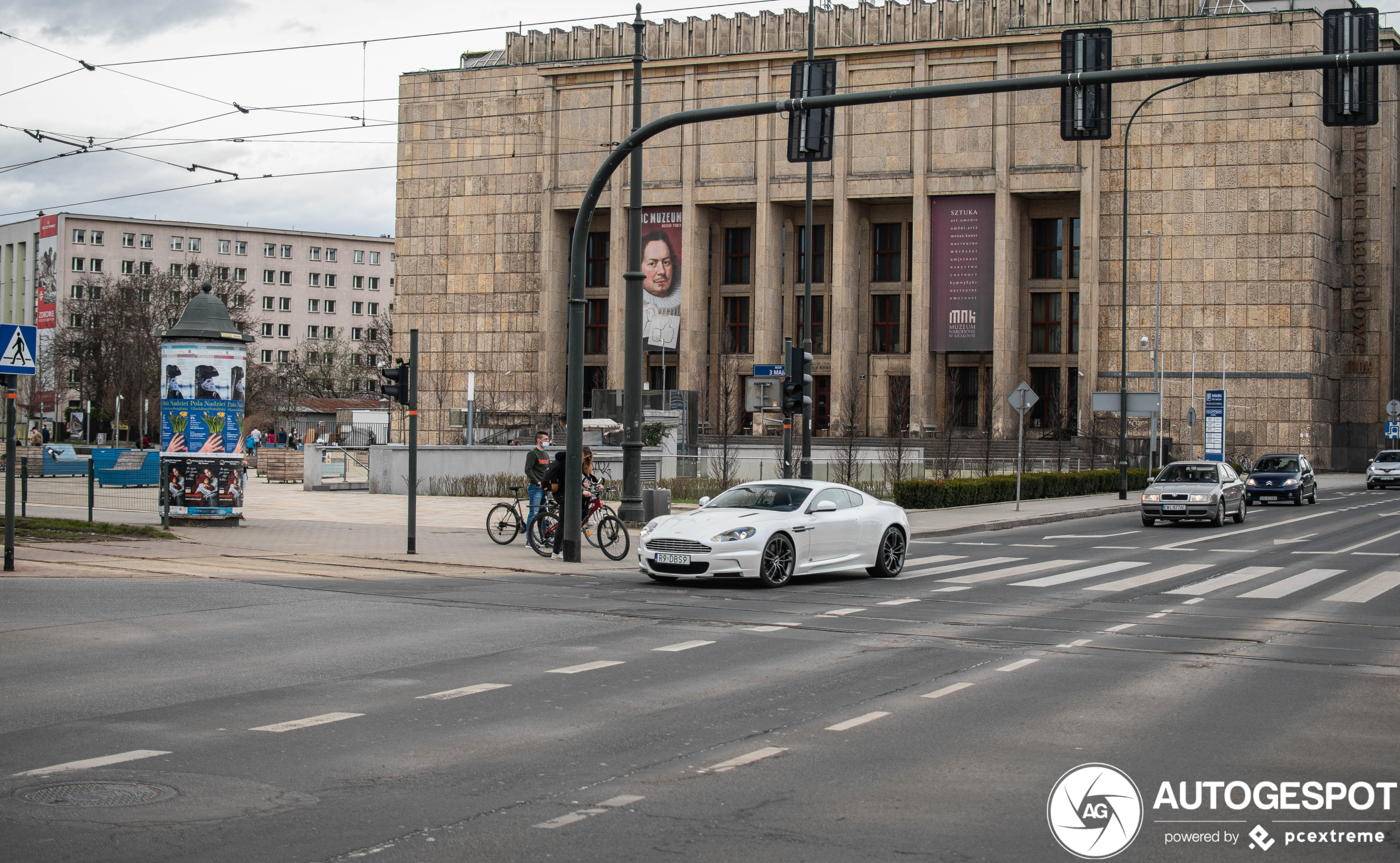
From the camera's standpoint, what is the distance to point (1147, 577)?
19625mm

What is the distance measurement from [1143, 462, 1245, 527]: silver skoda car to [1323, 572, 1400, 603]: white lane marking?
11682 millimetres

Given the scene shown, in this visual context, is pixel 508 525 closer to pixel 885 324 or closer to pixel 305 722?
pixel 305 722

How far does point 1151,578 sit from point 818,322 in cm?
6616

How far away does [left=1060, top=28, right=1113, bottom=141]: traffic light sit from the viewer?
1681cm

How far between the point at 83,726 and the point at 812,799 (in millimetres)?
4433

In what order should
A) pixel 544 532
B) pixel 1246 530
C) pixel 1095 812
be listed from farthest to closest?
pixel 1246 530 → pixel 544 532 → pixel 1095 812

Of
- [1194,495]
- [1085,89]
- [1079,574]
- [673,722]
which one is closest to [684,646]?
[673,722]

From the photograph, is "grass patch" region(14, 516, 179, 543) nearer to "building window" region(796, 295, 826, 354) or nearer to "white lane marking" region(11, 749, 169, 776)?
"white lane marking" region(11, 749, 169, 776)

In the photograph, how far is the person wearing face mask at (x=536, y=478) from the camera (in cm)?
2200

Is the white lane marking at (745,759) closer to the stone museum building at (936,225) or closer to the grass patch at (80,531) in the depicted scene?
the grass patch at (80,531)

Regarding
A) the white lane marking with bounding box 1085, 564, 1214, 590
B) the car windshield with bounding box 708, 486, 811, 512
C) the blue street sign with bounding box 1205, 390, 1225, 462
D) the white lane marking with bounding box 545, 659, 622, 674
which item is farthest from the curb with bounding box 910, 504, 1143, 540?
the white lane marking with bounding box 545, 659, 622, 674

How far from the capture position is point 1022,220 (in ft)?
256

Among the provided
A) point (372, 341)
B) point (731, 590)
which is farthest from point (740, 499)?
point (372, 341)

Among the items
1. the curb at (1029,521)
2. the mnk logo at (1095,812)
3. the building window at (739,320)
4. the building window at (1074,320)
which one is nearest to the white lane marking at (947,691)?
the mnk logo at (1095,812)
